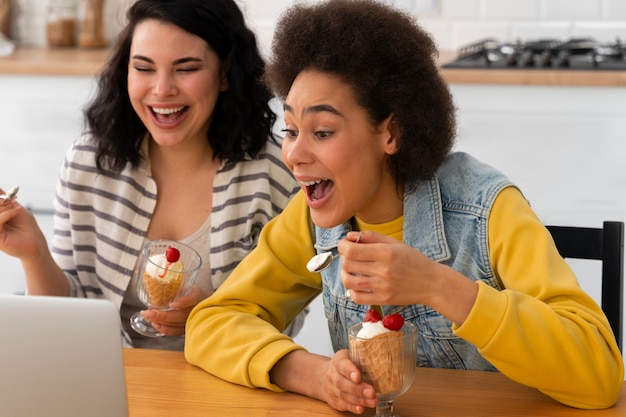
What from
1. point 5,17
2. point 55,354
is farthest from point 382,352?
point 5,17

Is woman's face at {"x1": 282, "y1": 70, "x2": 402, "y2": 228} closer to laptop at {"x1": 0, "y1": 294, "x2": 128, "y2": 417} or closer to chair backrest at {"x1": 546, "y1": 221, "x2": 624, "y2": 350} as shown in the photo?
chair backrest at {"x1": 546, "y1": 221, "x2": 624, "y2": 350}

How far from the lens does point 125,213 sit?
6.75 feet

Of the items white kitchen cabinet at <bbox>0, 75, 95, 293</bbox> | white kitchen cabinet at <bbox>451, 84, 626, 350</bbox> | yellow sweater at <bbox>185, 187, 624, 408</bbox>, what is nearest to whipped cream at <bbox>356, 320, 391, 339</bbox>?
yellow sweater at <bbox>185, 187, 624, 408</bbox>

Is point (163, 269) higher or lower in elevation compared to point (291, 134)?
lower

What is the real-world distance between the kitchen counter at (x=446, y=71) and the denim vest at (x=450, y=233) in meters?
1.12

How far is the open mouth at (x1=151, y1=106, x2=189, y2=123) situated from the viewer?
1994mm

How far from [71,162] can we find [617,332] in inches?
45.2

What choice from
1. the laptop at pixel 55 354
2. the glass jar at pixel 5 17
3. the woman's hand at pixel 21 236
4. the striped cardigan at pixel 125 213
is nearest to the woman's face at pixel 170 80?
the striped cardigan at pixel 125 213

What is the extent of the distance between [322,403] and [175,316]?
0.44m

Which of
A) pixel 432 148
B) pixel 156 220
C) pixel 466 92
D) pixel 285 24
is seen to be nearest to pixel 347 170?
pixel 432 148

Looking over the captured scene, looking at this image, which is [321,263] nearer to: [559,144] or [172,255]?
[172,255]

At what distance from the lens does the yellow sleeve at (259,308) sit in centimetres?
146

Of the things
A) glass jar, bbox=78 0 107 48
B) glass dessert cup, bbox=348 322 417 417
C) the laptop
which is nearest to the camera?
the laptop

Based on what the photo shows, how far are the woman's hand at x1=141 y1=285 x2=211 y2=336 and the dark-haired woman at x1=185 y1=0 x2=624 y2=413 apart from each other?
10cm
